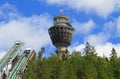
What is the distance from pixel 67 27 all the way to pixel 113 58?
1892 inches

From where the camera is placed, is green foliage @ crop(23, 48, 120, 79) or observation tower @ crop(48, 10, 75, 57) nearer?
green foliage @ crop(23, 48, 120, 79)

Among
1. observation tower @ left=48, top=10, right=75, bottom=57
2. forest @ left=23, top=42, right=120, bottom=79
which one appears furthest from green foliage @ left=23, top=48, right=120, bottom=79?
observation tower @ left=48, top=10, right=75, bottom=57

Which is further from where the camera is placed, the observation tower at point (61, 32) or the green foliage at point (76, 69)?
the observation tower at point (61, 32)

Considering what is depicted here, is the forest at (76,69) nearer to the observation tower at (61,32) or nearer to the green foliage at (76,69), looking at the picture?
the green foliage at (76,69)

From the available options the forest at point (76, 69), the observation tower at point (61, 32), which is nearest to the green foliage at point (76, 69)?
the forest at point (76, 69)

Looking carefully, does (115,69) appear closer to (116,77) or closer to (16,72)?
(116,77)

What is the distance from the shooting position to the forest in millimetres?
62194

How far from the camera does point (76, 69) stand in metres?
64.7

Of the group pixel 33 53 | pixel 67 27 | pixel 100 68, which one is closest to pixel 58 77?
pixel 100 68

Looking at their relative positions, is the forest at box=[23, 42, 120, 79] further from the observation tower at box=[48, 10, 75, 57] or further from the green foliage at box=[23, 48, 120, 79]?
the observation tower at box=[48, 10, 75, 57]

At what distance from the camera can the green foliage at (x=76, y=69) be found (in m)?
62.2

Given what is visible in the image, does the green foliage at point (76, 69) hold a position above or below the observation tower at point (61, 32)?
below

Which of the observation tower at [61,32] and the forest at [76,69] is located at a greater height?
the observation tower at [61,32]

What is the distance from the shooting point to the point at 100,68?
6462cm
